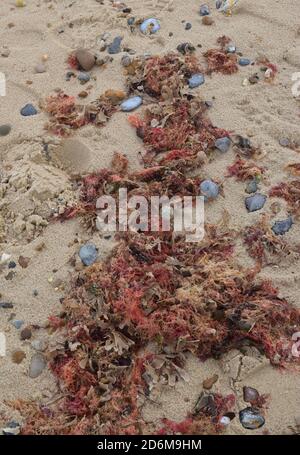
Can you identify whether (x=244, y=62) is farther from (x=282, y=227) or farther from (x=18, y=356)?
(x=18, y=356)

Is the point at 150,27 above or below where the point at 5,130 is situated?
above

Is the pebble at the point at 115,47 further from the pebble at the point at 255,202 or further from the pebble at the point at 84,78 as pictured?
the pebble at the point at 255,202

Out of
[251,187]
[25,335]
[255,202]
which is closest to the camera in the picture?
[25,335]

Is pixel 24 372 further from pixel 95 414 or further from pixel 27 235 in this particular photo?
pixel 27 235

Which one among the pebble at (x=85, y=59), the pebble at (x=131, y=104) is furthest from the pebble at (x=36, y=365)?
the pebble at (x=85, y=59)

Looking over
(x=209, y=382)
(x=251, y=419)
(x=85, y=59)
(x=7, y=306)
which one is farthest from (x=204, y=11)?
(x=251, y=419)

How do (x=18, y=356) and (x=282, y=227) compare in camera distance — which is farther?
(x=282, y=227)

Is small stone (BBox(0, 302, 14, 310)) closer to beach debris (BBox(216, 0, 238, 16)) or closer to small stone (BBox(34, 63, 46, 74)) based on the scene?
small stone (BBox(34, 63, 46, 74))
